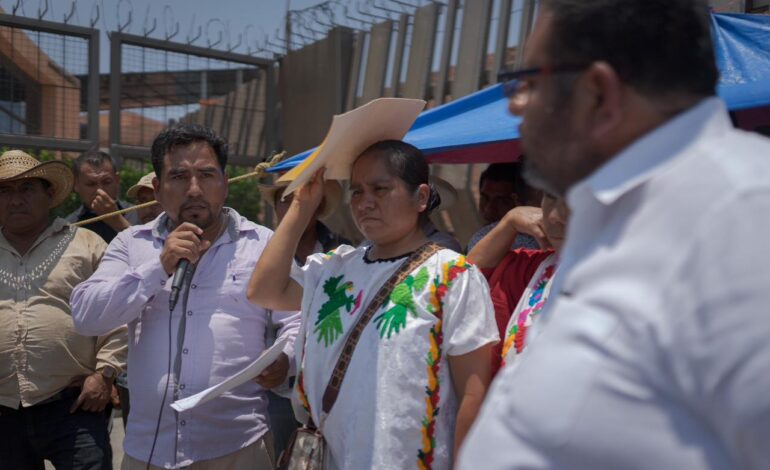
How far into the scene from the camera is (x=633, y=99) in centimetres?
107

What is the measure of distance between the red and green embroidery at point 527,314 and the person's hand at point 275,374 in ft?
2.81

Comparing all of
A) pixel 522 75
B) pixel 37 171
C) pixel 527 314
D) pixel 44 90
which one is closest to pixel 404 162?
pixel 527 314

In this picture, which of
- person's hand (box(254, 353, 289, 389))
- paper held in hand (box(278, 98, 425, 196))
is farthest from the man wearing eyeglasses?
person's hand (box(254, 353, 289, 389))

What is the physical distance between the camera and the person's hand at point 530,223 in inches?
107

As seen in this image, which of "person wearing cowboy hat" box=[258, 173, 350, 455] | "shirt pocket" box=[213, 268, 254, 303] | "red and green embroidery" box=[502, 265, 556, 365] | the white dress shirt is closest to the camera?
the white dress shirt

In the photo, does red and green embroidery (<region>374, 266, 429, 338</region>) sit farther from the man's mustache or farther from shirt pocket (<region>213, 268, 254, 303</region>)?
the man's mustache

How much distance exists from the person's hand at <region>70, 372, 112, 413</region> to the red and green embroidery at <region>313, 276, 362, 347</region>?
155cm

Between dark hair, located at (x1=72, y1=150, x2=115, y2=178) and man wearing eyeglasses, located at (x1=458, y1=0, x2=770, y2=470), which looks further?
dark hair, located at (x1=72, y1=150, x2=115, y2=178)

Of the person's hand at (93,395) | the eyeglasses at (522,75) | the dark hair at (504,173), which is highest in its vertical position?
the eyeglasses at (522,75)

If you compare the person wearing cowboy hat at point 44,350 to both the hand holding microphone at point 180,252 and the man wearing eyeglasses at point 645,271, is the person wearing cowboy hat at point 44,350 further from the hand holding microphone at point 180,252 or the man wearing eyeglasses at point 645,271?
the man wearing eyeglasses at point 645,271

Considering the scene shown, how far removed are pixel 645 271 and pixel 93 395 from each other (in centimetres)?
322

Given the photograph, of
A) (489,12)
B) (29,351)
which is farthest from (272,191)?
(489,12)

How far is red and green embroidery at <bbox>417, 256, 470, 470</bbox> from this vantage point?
2.38m

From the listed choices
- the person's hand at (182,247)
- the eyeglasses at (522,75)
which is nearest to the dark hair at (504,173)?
the person's hand at (182,247)
